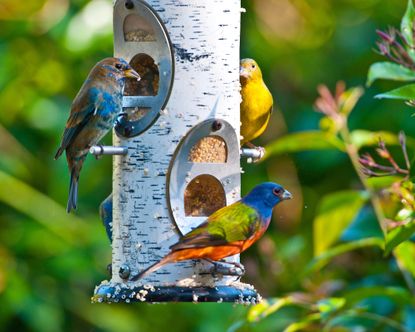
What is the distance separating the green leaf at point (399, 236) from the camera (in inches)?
163

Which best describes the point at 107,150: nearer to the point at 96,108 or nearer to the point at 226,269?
the point at 96,108

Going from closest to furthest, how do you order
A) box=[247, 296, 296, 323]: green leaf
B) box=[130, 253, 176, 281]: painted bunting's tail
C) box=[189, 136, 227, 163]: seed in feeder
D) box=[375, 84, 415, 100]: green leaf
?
1. box=[375, 84, 415, 100]: green leaf
2. box=[130, 253, 176, 281]: painted bunting's tail
3. box=[189, 136, 227, 163]: seed in feeder
4. box=[247, 296, 296, 323]: green leaf

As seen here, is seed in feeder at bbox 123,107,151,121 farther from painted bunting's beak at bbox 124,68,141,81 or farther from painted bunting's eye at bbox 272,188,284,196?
painted bunting's eye at bbox 272,188,284,196

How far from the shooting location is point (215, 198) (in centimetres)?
496

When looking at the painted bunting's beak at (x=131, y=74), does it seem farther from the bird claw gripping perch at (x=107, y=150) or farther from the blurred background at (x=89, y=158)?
the blurred background at (x=89, y=158)

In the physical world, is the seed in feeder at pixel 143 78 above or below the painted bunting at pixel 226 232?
above

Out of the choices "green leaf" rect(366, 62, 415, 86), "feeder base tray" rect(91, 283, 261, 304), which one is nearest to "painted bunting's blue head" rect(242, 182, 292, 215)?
"feeder base tray" rect(91, 283, 261, 304)

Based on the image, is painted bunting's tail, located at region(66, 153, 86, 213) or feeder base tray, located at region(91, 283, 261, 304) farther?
painted bunting's tail, located at region(66, 153, 86, 213)

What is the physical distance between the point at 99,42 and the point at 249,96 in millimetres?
3028

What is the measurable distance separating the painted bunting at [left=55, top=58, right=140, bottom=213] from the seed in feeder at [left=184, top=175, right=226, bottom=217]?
45 cm

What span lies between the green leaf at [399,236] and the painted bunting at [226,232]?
23.7 inches

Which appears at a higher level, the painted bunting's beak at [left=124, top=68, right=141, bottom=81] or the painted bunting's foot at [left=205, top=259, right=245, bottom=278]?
the painted bunting's beak at [left=124, top=68, right=141, bottom=81]

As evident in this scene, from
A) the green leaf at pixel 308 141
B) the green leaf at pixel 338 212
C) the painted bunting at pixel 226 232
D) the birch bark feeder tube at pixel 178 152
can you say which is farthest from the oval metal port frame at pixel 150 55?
Result: the green leaf at pixel 338 212

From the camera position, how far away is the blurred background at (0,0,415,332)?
8.17 meters
